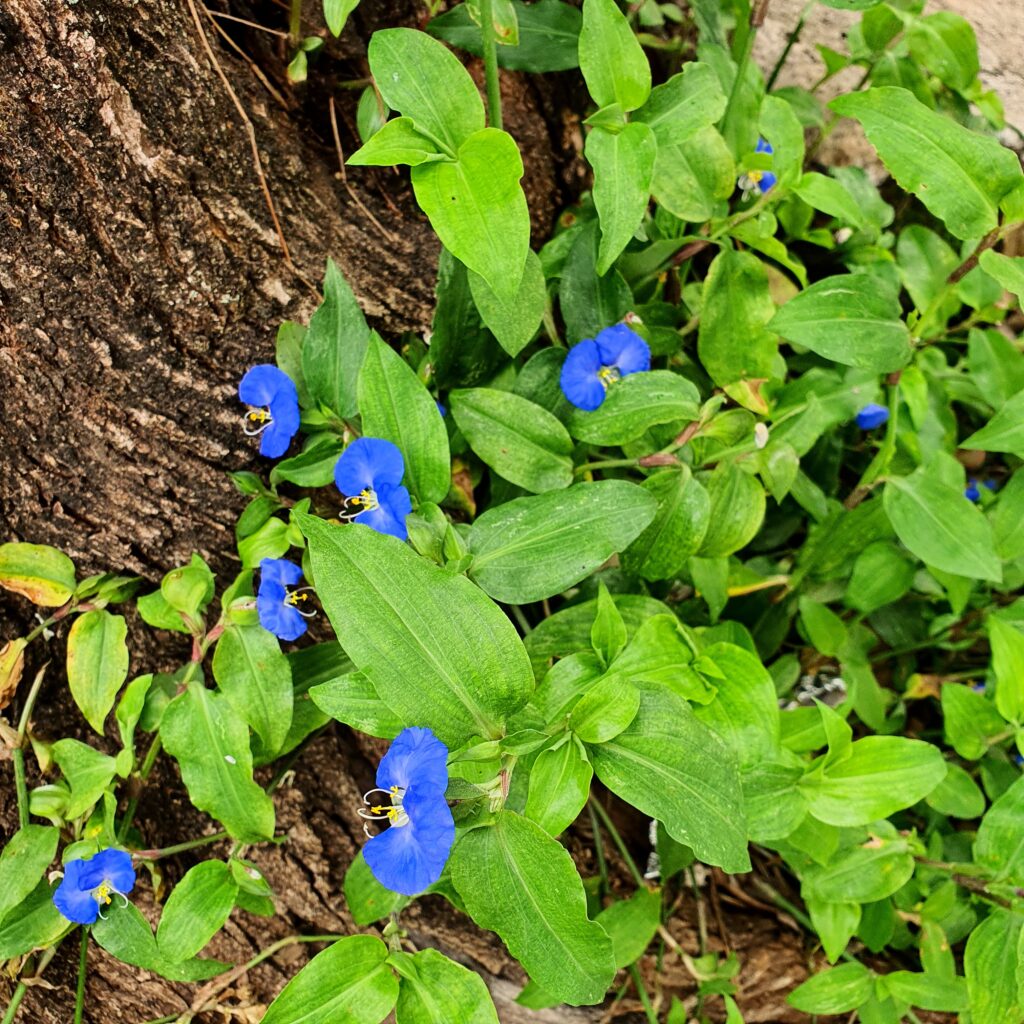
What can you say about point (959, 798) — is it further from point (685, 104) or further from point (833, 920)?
point (685, 104)

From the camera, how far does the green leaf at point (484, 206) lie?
1415mm

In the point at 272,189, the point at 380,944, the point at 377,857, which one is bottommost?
the point at 380,944

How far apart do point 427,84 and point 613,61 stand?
0.37 metres

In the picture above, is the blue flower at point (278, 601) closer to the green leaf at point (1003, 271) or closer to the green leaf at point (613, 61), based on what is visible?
the green leaf at point (613, 61)

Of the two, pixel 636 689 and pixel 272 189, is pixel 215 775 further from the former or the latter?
pixel 272 189

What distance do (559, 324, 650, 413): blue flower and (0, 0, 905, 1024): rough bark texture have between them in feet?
1.22

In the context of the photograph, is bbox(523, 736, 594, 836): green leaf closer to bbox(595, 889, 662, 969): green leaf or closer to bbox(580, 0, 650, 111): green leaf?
bbox(595, 889, 662, 969): green leaf

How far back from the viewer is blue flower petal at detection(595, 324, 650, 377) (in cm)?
182

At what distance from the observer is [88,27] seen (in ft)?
4.67

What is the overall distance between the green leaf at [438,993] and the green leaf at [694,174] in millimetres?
1506

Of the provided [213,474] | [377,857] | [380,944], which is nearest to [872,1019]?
[380,944]

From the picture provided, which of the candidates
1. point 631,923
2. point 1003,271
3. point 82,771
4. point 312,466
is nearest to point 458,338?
point 312,466

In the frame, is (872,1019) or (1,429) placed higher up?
(1,429)

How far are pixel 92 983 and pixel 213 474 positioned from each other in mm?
1083
